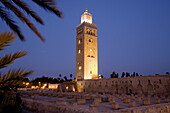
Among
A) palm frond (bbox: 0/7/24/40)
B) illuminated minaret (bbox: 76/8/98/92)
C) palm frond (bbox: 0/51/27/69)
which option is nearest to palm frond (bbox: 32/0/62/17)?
palm frond (bbox: 0/7/24/40)

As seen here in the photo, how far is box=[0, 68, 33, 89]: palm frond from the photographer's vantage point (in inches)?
101

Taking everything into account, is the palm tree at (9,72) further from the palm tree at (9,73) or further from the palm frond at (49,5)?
the palm frond at (49,5)

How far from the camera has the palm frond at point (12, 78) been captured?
2562mm

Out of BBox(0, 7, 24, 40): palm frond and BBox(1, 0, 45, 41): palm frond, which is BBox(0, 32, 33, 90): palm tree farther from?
BBox(1, 0, 45, 41): palm frond

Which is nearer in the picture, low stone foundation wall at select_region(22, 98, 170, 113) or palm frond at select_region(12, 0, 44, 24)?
palm frond at select_region(12, 0, 44, 24)

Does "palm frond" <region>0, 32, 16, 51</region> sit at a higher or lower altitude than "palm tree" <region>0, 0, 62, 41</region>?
lower

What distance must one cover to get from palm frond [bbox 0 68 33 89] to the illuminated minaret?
35.2 metres

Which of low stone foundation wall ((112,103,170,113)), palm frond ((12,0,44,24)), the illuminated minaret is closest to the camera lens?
palm frond ((12,0,44,24))

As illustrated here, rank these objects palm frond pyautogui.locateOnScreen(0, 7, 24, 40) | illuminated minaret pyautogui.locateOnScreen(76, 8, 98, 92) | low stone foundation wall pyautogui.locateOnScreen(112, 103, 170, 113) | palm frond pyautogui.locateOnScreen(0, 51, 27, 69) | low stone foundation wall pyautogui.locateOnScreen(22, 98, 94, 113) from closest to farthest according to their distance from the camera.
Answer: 1. palm frond pyautogui.locateOnScreen(0, 51, 27, 69)
2. palm frond pyautogui.locateOnScreen(0, 7, 24, 40)
3. low stone foundation wall pyautogui.locateOnScreen(112, 103, 170, 113)
4. low stone foundation wall pyautogui.locateOnScreen(22, 98, 94, 113)
5. illuminated minaret pyautogui.locateOnScreen(76, 8, 98, 92)

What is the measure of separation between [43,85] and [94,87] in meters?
29.9

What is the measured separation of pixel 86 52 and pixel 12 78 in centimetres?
3661

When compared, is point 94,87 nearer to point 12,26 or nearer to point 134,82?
point 134,82

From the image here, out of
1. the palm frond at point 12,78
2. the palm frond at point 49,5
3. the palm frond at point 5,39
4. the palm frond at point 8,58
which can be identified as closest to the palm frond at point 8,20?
the palm frond at point 49,5

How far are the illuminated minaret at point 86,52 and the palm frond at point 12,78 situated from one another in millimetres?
35210
